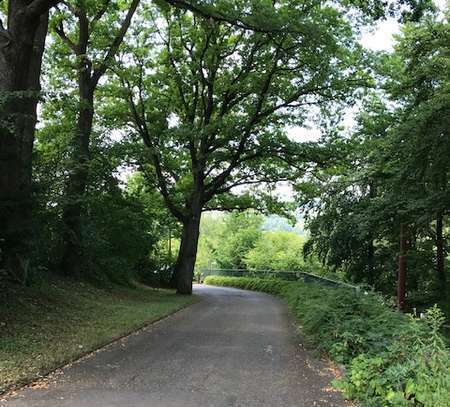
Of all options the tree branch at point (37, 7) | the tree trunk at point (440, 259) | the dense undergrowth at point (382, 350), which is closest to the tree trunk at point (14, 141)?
the tree branch at point (37, 7)

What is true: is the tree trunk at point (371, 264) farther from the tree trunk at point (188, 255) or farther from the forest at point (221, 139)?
the tree trunk at point (188, 255)

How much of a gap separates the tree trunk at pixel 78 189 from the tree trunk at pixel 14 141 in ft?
8.52

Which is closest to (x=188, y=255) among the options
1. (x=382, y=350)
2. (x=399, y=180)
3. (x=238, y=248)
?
(x=399, y=180)

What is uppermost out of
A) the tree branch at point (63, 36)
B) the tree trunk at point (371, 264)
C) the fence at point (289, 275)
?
the tree branch at point (63, 36)

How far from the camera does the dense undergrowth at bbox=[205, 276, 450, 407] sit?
493 centimetres

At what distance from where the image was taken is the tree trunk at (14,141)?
9422mm

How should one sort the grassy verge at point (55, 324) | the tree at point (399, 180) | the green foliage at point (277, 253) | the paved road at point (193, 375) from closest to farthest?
the paved road at point (193, 375)
the grassy verge at point (55, 324)
the tree at point (399, 180)
the green foliage at point (277, 253)

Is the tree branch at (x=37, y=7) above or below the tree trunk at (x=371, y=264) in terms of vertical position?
above

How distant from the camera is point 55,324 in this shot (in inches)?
404

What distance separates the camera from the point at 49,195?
1302 cm

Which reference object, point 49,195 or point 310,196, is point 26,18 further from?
point 310,196

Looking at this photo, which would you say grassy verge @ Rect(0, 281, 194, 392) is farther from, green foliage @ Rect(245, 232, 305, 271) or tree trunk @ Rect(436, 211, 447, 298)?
green foliage @ Rect(245, 232, 305, 271)

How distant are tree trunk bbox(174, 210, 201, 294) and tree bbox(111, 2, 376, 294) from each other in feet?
0.16

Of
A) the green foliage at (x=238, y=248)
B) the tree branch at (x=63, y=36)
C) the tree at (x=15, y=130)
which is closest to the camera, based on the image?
the tree at (x=15, y=130)
